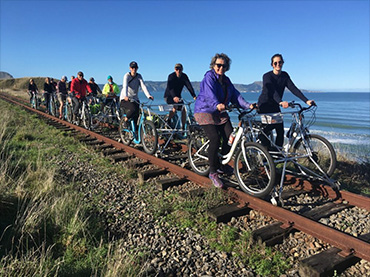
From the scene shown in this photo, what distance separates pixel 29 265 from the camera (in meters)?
2.75

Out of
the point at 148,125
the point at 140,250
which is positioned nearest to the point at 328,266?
the point at 140,250

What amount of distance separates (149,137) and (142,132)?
0.39 meters

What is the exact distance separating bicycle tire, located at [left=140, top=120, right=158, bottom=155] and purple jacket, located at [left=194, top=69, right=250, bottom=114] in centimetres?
223

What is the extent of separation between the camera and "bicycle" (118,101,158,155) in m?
7.25

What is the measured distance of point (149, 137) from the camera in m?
7.45

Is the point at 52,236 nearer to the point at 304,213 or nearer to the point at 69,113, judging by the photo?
the point at 304,213

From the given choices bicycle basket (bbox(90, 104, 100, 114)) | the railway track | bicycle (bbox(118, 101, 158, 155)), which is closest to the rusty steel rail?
the railway track

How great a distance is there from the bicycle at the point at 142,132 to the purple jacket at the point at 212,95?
235cm

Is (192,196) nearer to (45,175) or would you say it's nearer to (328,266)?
(328,266)

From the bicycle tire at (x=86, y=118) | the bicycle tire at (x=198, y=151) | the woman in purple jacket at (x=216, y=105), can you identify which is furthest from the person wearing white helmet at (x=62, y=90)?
the woman in purple jacket at (x=216, y=105)

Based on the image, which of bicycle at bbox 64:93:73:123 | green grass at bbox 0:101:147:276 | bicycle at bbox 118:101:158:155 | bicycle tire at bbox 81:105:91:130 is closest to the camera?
green grass at bbox 0:101:147:276

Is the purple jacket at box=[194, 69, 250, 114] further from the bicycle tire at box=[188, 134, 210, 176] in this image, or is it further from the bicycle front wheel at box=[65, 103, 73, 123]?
the bicycle front wheel at box=[65, 103, 73, 123]

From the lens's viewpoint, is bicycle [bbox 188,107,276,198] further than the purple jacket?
No

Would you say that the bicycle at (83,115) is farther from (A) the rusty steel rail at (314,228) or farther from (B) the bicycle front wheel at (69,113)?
(A) the rusty steel rail at (314,228)
